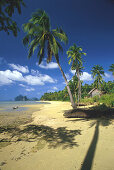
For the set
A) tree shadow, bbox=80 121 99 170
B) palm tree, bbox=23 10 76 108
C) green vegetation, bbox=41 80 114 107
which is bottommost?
tree shadow, bbox=80 121 99 170

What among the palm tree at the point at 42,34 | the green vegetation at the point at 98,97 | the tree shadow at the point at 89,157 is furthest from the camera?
the green vegetation at the point at 98,97

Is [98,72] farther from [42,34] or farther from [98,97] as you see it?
[42,34]

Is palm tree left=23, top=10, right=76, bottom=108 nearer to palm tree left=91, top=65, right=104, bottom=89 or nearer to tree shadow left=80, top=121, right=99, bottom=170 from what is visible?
tree shadow left=80, top=121, right=99, bottom=170

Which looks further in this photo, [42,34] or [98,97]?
[98,97]

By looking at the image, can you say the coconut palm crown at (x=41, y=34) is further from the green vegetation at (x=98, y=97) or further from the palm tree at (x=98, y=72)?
the palm tree at (x=98, y=72)

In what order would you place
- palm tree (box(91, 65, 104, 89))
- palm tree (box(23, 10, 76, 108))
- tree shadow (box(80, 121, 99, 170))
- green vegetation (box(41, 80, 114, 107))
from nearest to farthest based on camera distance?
tree shadow (box(80, 121, 99, 170)) → palm tree (box(23, 10, 76, 108)) → green vegetation (box(41, 80, 114, 107)) → palm tree (box(91, 65, 104, 89))

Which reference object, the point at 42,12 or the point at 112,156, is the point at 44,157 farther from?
the point at 42,12

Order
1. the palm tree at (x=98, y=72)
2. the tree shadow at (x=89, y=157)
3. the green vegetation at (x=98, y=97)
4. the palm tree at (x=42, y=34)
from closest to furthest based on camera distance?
the tree shadow at (x=89, y=157)
the palm tree at (x=42, y=34)
the green vegetation at (x=98, y=97)
the palm tree at (x=98, y=72)

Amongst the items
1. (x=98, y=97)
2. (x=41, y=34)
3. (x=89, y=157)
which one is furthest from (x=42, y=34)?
(x=98, y=97)

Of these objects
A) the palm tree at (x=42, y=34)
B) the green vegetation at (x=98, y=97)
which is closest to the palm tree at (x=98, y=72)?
the green vegetation at (x=98, y=97)

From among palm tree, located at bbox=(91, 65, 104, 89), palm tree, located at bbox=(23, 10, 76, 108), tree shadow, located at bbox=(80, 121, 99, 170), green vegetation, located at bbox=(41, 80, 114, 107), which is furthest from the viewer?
palm tree, located at bbox=(91, 65, 104, 89)

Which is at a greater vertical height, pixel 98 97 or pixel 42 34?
pixel 42 34

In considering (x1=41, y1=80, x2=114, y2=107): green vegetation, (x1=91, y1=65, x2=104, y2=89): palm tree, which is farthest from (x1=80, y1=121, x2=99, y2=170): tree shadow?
(x1=91, y1=65, x2=104, y2=89): palm tree

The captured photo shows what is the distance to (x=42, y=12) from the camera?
35.2ft
